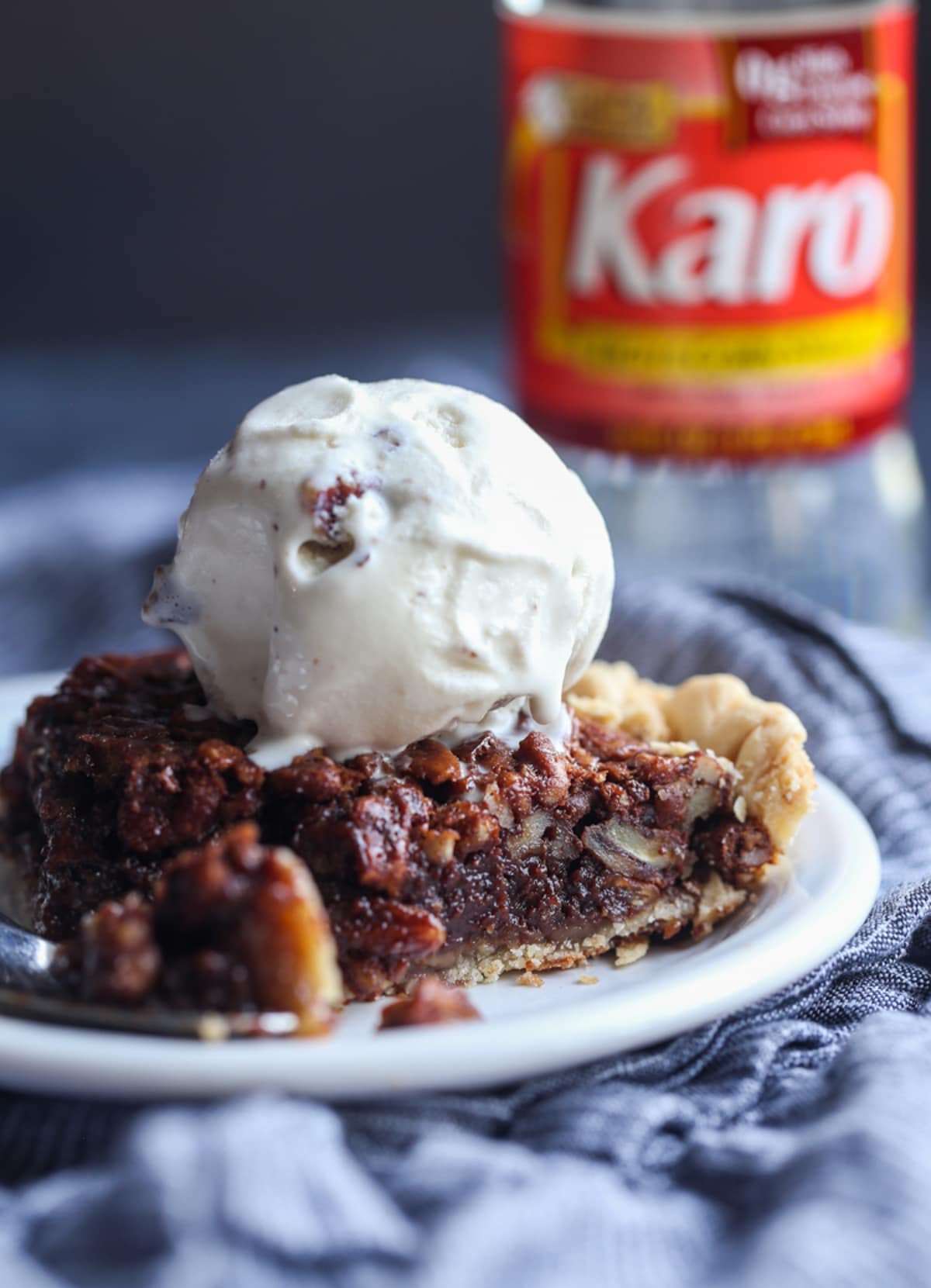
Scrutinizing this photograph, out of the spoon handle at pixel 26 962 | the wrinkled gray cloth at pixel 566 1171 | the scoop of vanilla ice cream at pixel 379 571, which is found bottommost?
the wrinkled gray cloth at pixel 566 1171

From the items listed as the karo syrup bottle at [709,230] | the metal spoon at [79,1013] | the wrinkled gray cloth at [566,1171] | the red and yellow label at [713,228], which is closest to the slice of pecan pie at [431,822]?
the metal spoon at [79,1013]

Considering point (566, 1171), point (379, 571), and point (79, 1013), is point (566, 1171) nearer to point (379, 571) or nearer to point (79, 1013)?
point (79, 1013)

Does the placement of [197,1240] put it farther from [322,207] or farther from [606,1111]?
[322,207]

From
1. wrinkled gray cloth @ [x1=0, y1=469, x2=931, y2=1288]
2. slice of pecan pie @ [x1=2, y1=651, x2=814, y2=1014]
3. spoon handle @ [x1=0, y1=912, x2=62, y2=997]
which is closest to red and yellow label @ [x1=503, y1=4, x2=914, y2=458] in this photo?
slice of pecan pie @ [x1=2, y1=651, x2=814, y2=1014]

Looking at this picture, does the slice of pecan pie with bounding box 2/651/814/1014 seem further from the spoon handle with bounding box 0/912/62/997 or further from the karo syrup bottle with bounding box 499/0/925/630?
the karo syrup bottle with bounding box 499/0/925/630

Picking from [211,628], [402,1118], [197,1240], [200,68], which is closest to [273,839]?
[211,628]

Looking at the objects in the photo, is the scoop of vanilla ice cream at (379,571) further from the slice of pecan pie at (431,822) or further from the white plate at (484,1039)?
the white plate at (484,1039)
